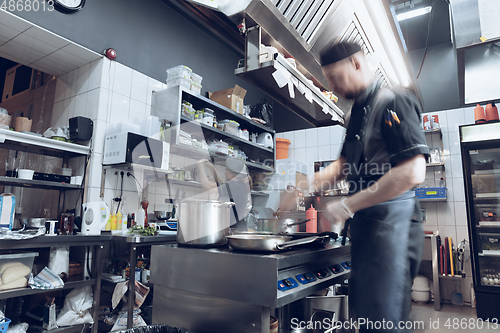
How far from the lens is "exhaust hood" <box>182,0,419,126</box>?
1.58 metres

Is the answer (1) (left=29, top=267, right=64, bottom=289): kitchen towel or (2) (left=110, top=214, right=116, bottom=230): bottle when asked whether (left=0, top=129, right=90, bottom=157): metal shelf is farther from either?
(1) (left=29, top=267, right=64, bottom=289): kitchen towel

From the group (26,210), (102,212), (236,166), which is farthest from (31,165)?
(236,166)

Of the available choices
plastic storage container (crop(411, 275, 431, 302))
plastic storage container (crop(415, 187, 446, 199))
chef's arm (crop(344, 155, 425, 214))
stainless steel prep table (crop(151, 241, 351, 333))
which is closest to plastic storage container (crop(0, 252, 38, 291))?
stainless steel prep table (crop(151, 241, 351, 333))

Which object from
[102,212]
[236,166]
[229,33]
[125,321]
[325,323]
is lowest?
[125,321]

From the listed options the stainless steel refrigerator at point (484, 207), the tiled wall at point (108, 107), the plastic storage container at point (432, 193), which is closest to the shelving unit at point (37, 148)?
the tiled wall at point (108, 107)

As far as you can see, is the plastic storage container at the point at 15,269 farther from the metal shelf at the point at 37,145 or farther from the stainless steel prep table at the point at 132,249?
the metal shelf at the point at 37,145

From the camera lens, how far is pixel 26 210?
140 inches

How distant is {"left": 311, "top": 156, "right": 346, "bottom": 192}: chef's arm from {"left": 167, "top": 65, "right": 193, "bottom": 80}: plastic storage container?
2.47 m

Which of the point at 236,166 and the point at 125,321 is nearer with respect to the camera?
the point at 125,321

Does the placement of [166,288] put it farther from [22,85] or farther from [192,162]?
[22,85]

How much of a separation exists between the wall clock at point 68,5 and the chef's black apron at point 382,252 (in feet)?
9.86

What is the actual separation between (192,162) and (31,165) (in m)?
1.78

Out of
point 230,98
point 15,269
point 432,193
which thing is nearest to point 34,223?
point 15,269

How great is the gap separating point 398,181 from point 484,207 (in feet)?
12.7
